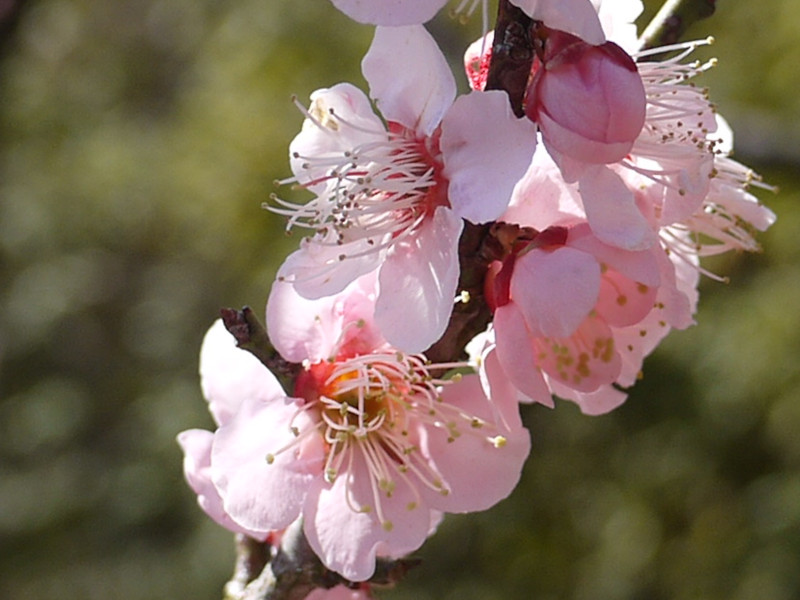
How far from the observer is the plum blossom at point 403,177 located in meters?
0.60

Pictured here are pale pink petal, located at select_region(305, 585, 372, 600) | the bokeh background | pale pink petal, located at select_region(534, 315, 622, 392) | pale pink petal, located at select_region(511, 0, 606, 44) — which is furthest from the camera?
the bokeh background

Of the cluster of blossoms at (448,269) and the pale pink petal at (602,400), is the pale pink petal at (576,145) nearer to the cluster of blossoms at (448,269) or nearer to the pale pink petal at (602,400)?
the cluster of blossoms at (448,269)

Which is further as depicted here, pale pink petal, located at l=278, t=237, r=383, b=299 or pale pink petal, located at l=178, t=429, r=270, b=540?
pale pink petal, located at l=178, t=429, r=270, b=540

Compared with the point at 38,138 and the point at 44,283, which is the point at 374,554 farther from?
the point at 38,138

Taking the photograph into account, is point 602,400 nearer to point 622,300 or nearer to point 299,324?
point 622,300

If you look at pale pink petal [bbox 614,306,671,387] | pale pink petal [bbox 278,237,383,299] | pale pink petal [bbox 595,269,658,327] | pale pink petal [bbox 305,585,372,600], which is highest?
pale pink petal [bbox 278,237,383,299]

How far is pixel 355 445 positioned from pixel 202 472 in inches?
4.9

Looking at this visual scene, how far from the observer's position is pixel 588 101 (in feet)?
1.90

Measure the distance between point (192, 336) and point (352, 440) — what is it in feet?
8.45

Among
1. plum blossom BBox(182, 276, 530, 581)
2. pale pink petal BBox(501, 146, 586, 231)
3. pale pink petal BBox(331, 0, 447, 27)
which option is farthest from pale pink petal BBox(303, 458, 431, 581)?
pale pink petal BBox(331, 0, 447, 27)

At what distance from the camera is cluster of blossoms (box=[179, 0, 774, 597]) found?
60 cm

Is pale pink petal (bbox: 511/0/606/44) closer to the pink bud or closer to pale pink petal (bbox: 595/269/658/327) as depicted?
the pink bud

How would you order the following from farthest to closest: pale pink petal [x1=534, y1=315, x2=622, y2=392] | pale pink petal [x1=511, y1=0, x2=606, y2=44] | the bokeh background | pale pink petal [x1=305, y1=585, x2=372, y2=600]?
the bokeh background → pale pink petal [x1=305, y1=585, x2=372, y2=600] → pale pink petal [x1=534, y1=315, x2=622, y2=392] → pale pink petal [x1=511, y1=0, x2=606, y2=44]

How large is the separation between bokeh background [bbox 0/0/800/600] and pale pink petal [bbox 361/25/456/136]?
1.37 metres
